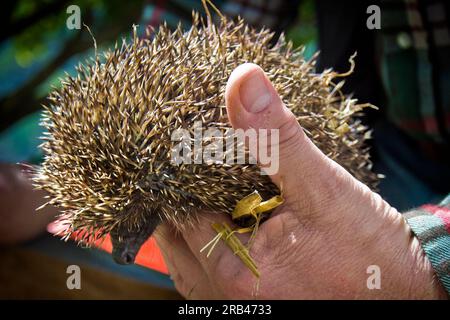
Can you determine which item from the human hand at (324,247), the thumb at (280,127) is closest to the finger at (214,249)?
the human hand at (324,247)

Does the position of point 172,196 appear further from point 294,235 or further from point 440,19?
point 440,19

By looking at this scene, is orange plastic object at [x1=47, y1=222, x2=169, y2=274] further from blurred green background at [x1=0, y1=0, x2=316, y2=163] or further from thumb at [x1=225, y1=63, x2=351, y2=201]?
blurred green background at [x1=0, y1=0, x2=316, y2=163]

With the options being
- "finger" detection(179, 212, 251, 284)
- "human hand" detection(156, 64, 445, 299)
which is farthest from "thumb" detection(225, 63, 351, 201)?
"finger" detection(179, 212, 251, 284)

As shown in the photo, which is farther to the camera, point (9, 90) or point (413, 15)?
point (9, 90)

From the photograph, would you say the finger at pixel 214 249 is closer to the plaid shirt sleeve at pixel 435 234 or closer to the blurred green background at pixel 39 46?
the plaid shirt sleeve at pixel 435 234

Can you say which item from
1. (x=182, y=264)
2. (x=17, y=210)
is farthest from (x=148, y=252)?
(x=17, y=210)

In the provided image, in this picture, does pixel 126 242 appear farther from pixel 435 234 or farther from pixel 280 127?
pixel 435 234

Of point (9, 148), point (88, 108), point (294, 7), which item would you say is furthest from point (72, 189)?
point (9, 148)
